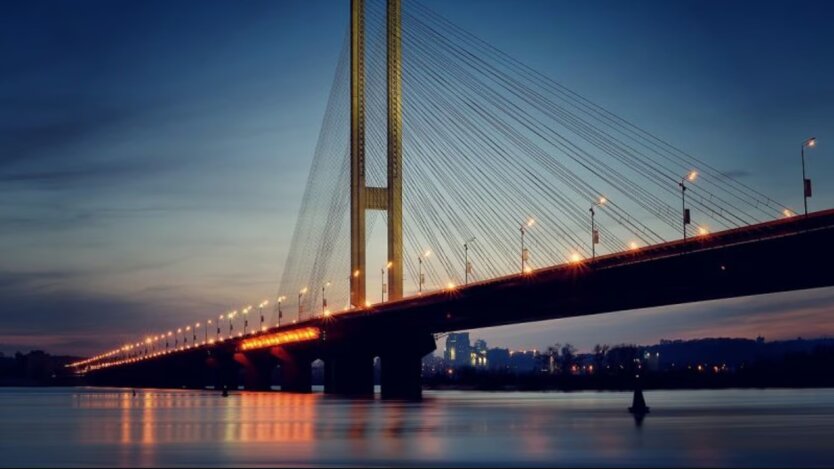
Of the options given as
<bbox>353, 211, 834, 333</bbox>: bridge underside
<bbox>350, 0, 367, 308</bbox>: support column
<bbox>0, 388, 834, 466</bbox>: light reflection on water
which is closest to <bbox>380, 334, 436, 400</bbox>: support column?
<bbox>350, 0, 367, 308</bbox>: support column

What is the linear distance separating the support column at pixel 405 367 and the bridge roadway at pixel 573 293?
85 mm

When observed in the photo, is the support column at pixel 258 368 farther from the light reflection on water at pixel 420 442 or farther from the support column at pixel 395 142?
the light reflection on water at pixel 420 442

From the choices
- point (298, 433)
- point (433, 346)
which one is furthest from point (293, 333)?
point (298, 433)

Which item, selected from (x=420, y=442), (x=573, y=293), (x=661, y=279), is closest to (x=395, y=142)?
(x=573, y=293)

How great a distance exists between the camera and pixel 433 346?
333 ft

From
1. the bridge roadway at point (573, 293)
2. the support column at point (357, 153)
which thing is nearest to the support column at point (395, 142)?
the bridge roadway at point (573, 293)

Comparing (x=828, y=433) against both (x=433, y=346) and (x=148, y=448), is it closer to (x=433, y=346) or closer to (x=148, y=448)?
(x=148, y=448)

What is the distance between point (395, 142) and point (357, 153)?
21.3ft

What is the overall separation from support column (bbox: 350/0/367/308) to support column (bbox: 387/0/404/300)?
4163 mm

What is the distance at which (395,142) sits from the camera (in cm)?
9025

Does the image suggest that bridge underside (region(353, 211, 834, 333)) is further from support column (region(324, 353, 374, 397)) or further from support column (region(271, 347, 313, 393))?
support column (region(271, 347, 313, 393))

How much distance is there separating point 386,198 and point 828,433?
53433 mm

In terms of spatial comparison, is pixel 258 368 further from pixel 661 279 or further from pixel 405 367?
pixel 661 279

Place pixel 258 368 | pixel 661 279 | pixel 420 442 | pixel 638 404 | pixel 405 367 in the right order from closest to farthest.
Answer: pixel 420 442 < pixel 638 404 < pixel 661 279 < pixel 405 367 < pixel 258 368
